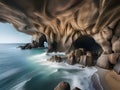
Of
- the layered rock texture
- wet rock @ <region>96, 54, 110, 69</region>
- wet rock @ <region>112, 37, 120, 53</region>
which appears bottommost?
wet rock @ <region>96, 54, 110, 69</region>

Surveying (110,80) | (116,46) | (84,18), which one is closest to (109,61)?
(116,46)

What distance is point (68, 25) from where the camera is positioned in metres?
12.6

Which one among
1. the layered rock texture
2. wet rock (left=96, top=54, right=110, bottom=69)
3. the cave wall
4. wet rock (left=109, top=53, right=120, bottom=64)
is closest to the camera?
wet rock (left=109, top=53, right=120, bottom=64)

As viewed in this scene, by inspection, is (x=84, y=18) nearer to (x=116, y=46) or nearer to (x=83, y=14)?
(x=83, y=14)

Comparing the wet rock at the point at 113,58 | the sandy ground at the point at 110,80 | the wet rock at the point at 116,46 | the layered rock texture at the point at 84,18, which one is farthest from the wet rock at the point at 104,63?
the wet rock at the point at 116,46

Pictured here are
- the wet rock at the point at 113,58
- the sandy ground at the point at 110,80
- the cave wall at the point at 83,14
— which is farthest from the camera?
the cave wall at the point at 83,14

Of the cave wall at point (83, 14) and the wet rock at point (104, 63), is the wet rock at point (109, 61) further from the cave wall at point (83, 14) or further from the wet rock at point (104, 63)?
the cave wall at point (83, 14)

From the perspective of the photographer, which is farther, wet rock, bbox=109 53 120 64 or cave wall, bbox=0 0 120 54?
cave wall, bbox=0 0 120 54

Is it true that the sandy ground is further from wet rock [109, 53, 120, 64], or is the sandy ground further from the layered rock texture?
wet rock [109, 53, 120, 64]

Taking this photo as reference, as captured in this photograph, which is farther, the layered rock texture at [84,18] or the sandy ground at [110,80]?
the layered rock texture at [84,18]

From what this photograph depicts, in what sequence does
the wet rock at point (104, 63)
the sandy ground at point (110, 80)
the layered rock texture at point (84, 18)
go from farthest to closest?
the layered rock texture at point (84, 18), the wet rock at point (104, 63), the sandy ground at point (110, 80)

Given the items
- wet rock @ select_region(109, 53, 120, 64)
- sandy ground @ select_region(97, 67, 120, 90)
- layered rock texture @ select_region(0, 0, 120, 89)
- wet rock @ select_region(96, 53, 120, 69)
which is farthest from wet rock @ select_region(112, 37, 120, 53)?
sandy ground @ select_region(97, 67, 120, 90)

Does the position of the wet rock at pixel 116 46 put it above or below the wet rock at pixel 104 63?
above

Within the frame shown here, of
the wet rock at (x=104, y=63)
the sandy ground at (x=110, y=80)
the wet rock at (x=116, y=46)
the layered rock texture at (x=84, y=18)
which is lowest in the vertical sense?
the sandy ground at (x=110, y=80)
